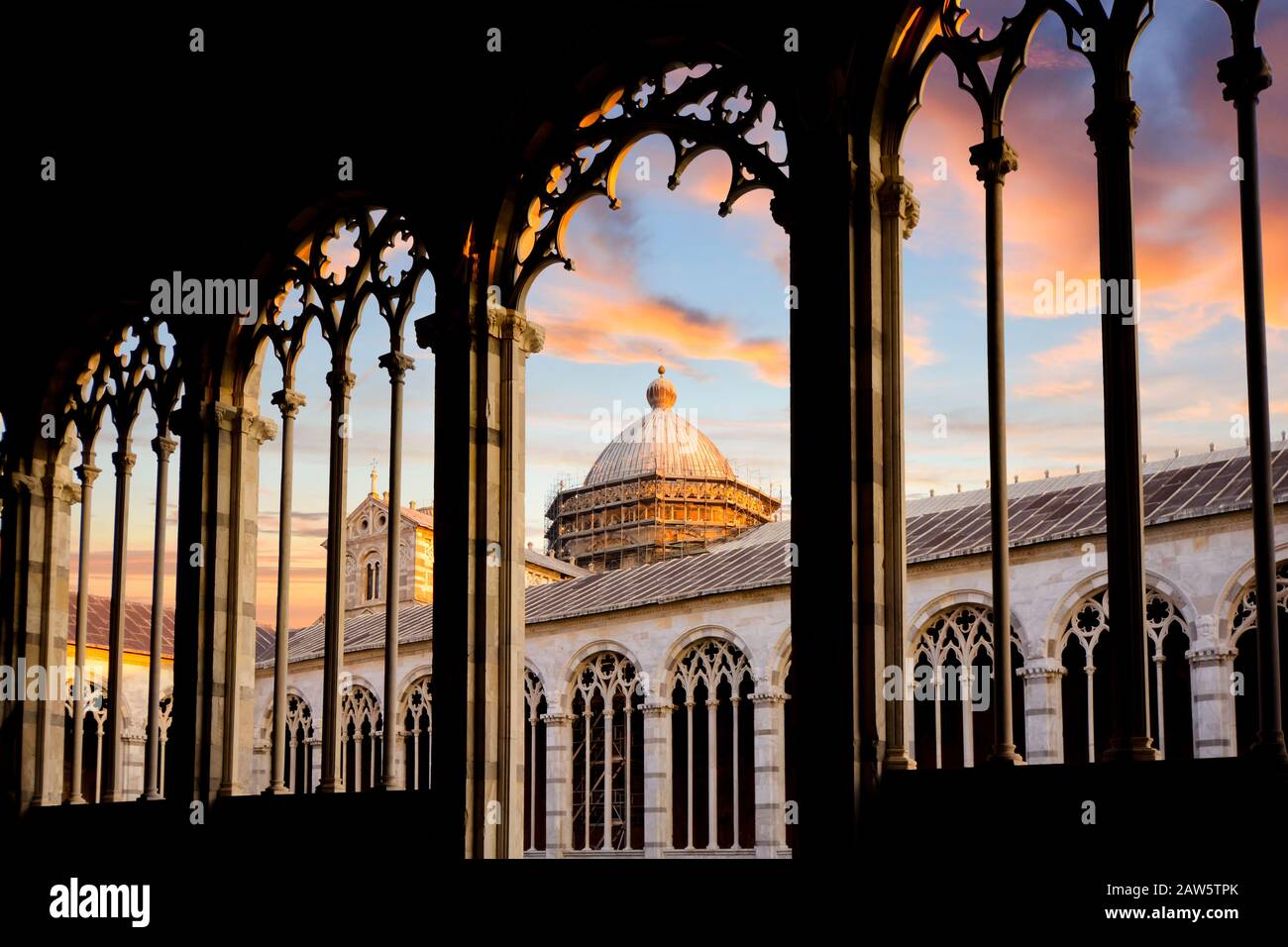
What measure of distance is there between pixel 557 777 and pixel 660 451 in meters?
20.5

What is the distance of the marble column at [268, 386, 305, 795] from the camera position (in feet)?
29.7

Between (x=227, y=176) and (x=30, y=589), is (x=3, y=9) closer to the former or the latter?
(x=227, y=176)

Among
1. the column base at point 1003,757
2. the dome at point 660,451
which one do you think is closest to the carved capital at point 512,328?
the column base at point 1003,757

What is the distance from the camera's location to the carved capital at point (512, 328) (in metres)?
8.32

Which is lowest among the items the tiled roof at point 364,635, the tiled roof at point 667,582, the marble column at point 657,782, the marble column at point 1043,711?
the marble column at point 657,782

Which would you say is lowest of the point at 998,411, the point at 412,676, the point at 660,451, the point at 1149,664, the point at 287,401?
the point at 412,676

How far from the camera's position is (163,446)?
35.8ft

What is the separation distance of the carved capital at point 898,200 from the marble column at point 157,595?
607 cm

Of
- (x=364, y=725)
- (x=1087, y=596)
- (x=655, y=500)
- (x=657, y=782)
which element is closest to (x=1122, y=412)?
(x=1087, y=596)

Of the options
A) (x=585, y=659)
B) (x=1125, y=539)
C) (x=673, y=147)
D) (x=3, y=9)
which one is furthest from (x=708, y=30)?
(x=585, y=659)

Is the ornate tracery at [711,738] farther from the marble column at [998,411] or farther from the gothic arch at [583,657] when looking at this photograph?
the marble column at [998,411]

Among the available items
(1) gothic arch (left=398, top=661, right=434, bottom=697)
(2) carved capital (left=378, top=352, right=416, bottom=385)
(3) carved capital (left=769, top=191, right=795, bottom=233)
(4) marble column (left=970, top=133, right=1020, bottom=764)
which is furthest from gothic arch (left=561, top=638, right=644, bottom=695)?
(4) marble column (left=970, top=133, right=1020, bottom=764)

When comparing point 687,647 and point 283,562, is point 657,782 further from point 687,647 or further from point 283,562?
point 283,562
